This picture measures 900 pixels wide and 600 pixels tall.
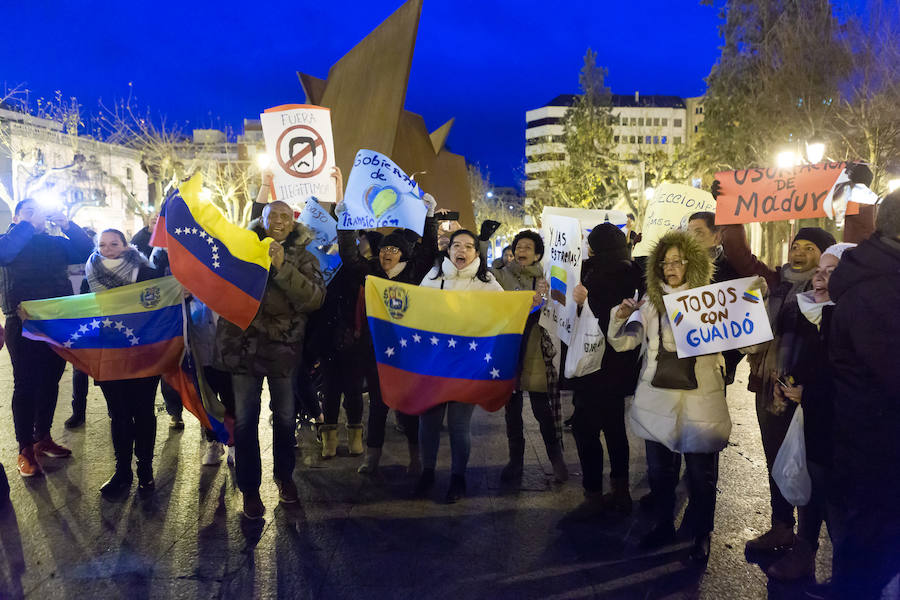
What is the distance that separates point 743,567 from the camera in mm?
3596

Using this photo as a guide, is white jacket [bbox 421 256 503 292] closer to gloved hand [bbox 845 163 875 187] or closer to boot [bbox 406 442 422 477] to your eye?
boot [bbox 406 442 422 477]

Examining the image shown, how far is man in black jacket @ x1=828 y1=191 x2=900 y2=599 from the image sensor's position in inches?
103

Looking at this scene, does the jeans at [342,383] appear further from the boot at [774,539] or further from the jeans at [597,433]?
the boot at [774,539]

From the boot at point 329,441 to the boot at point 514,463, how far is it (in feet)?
4.71

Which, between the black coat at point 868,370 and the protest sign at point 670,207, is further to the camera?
the protest sign at point 670,207

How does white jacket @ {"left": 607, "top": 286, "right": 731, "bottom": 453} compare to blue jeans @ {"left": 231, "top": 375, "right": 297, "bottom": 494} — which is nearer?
white jacket @ {"left": 607, "top": 286, "right": 731, "bottom": 453}

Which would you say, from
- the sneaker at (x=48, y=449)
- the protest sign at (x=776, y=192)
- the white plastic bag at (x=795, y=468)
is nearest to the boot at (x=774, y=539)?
the white plastic bag at (x=795, y=468)

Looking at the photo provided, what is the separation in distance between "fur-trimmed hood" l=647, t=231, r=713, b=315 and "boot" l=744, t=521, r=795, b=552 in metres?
1.42

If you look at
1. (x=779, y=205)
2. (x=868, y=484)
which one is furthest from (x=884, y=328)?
(x=779, y=205)

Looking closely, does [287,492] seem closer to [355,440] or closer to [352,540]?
[352,540]

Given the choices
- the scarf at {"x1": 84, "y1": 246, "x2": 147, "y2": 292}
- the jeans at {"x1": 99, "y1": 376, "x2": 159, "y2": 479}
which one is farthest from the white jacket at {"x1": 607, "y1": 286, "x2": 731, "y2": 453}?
the scarf at {"x1": 84, "y1": 246, "x2": 147, "y2": 292}

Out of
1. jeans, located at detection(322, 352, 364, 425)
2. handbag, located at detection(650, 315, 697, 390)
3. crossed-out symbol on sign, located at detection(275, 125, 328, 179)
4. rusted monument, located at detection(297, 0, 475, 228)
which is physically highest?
rusted monument, located at detection(297, 0, 475, 228)

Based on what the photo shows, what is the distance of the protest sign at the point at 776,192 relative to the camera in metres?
4.76

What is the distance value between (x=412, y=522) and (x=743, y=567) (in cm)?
194
